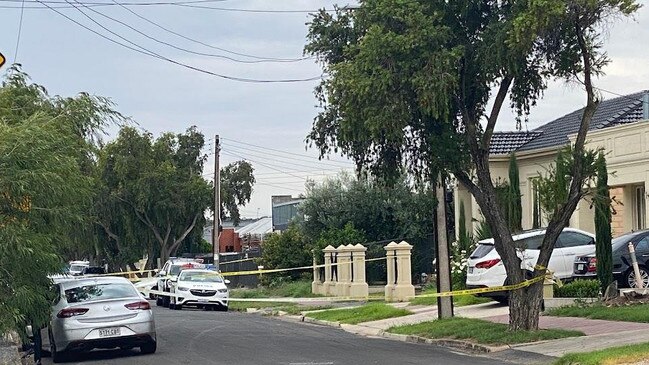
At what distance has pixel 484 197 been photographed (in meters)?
18.7

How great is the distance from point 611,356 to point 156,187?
49200mm

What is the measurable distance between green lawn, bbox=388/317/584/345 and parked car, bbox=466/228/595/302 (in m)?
2.06

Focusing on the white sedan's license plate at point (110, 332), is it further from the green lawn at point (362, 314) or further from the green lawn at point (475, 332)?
the green lawn at point (362, 314)

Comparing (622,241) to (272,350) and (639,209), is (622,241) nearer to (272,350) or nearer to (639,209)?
(639,209)

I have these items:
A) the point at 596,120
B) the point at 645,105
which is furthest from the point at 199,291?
the point at 645,105

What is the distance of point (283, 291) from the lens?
42188 mm

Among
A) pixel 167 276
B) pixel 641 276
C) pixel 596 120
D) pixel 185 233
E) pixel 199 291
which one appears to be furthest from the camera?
pixel 185 233

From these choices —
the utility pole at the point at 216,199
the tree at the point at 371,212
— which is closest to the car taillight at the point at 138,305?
the tree at the point at 371,212

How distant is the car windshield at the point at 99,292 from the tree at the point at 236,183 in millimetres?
53810

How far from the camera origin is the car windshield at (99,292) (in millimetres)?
18000

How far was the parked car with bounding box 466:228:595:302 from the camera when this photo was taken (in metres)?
23.7

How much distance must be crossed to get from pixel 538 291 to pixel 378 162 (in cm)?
388

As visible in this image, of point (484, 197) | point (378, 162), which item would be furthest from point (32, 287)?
point (484, 197)

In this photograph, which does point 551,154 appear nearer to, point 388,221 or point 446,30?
point 388,221
